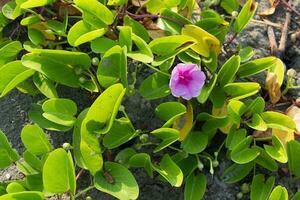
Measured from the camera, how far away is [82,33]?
68.8 inches

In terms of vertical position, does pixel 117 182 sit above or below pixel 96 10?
below

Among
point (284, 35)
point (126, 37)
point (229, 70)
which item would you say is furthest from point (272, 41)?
point (126, 37)

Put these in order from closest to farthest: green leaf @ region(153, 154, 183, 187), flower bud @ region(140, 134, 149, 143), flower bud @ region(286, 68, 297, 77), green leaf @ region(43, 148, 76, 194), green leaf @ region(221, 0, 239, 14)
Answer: green leaf @ region(43, 148, 76, 194) < green leaf @ region(153, 154, 183, 187) < flower bud @ region(140, 134, 149, 143) < flower bud @ region(286, 68, 297, 77) < green leaf @ region(221, 0, 239, 14)

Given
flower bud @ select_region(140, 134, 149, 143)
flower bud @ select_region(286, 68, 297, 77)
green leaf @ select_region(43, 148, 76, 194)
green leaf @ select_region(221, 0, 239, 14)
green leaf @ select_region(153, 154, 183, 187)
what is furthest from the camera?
green leaf @ select_region(221, 0, 239, 14)

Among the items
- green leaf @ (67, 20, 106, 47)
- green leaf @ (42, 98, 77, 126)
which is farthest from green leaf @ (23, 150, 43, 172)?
green leaf @ (67, 20, 106, 47)

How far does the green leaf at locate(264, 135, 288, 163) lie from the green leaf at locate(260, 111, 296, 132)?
1.6 inches

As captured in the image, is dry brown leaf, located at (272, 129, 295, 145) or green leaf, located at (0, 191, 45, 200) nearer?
green leaf, located at (0, 191, 45, 200)

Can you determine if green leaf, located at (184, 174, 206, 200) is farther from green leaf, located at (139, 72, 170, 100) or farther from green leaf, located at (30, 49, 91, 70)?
green leaf, located at (30, 49, 91, 70)

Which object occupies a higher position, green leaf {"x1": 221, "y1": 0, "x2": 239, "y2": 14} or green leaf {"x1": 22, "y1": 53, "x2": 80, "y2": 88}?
green leaf {"x1": 221, "y1": 0, "x2": 239, "y2": 14}

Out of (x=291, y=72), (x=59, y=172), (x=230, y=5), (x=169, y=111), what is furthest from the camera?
(x=230, y=5)

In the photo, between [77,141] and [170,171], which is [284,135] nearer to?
[170,171]

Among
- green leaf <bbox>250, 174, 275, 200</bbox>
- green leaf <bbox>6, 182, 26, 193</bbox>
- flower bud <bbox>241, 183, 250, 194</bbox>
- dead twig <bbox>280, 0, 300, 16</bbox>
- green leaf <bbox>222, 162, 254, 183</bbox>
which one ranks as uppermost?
dead twig <bbox>280, 0, 300, 16</bbox>

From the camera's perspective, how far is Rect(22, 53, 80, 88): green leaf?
1.68 metres

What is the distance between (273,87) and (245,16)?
0.22m
